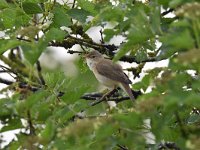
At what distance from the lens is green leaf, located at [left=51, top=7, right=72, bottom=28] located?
4.91 metres

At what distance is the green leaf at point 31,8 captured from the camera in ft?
16.7

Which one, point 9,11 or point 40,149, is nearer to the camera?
point 40,149

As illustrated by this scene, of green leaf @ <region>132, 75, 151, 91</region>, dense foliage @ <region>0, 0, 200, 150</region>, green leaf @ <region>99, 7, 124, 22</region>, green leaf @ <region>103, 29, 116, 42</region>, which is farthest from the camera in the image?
green leaf @ <region>132, 75, 151, 91</region>

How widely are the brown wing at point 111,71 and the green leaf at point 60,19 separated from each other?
2.52m

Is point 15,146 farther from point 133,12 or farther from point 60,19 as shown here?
point 60,19

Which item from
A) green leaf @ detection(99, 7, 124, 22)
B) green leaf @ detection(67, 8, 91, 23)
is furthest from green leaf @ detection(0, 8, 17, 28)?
green leaf @ detection(99, 7, 124, 22)

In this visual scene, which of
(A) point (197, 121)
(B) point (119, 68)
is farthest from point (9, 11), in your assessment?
(B) point (119, 68)

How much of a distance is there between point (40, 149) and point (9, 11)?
1459mm

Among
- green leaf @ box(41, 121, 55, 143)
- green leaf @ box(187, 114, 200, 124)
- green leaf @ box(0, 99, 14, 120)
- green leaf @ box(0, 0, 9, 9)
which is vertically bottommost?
green leaf @ box(187, 114, 200, 124)

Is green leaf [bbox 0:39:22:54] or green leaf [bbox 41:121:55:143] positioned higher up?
green leaf [bbox 0:39:22:54]

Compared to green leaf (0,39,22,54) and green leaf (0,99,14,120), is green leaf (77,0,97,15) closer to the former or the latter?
green leaf (0,39,22,54)

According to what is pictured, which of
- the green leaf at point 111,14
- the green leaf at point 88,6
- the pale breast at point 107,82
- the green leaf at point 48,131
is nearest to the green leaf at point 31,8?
the green leaf at point 88,6

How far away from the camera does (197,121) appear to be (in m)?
4.47

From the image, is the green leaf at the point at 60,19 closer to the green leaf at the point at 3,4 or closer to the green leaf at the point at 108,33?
the green leaf at the point at 3,4
